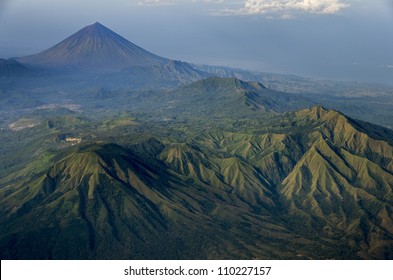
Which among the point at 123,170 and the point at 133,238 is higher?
the point at 123,170

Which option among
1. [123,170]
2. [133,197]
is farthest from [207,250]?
[123,170]

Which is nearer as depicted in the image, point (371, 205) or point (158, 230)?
point (158, 230)

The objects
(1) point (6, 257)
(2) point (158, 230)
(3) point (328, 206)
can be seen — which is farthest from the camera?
(3) point (328, 206)

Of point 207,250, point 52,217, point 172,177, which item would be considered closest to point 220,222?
point 207,250

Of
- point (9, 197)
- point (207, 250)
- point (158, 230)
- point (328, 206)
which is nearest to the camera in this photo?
point (207, 250)

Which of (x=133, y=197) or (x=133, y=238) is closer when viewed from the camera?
(x=133, y=238)

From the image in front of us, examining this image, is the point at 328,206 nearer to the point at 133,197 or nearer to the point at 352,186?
the point at 352,186

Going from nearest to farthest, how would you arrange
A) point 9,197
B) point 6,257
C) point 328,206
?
point 6,257
point 9,197
point 328,206

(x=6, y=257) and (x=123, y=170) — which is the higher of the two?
(x=123, y=170)

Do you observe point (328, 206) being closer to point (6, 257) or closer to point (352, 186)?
point (352, 186)
